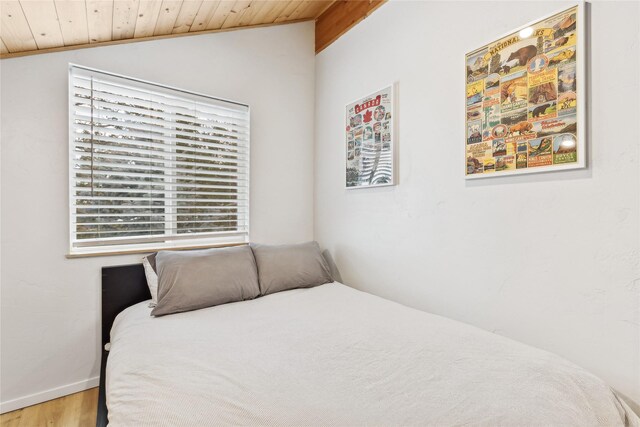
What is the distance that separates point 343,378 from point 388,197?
1356mm

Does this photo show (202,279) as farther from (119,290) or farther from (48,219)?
(48,219)

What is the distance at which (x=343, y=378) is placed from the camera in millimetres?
1098

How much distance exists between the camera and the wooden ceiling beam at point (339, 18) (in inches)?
93.7

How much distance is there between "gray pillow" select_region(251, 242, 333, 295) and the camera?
7.27ft

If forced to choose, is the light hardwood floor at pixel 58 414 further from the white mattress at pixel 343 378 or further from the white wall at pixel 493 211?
the white wall at pixel 493 211

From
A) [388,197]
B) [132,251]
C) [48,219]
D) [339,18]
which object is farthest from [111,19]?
[388,197]

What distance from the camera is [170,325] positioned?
1.61m

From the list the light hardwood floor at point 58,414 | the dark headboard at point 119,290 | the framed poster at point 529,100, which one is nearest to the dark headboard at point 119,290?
the dark headboard at point 119,290

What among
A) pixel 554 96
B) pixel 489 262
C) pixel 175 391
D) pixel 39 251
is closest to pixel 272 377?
pixel 175 391

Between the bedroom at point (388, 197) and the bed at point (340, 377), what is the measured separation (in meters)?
0.04

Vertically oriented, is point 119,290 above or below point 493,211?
below

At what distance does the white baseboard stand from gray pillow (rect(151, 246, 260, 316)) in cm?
82

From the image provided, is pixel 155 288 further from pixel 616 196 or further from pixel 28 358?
pixel 616 196

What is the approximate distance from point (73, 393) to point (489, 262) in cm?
261
